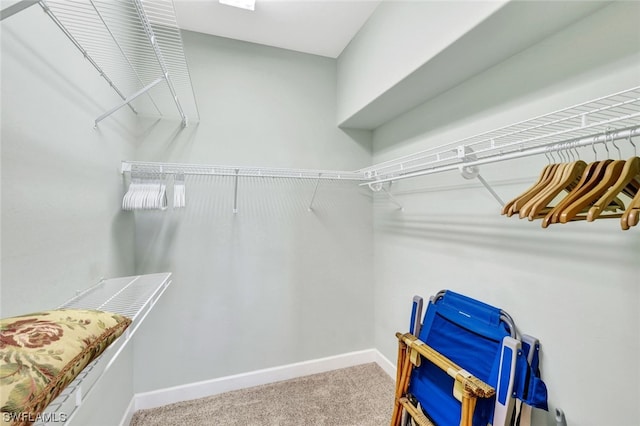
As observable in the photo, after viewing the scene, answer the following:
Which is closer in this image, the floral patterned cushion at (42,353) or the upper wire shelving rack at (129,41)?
the floral patterned cushion at (42,353)

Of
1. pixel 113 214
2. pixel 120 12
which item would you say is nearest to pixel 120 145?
pixel 113 214

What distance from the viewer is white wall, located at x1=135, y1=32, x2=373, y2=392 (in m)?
1.96

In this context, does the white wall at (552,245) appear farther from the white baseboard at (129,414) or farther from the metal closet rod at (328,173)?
the white baseboard at (129,414)

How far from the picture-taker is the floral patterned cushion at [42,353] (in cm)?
39

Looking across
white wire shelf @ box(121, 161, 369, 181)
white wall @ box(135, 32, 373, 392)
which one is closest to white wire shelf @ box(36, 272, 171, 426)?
white wall @ box(135, 32, 373, 392)

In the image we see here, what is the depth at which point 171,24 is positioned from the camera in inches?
42.2

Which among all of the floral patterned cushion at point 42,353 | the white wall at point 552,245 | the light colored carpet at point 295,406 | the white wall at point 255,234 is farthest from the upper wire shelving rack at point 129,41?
the light colored carpet at point 295,406

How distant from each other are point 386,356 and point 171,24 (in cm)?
267

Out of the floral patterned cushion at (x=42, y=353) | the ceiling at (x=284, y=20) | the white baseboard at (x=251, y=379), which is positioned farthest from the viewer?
the white baseboard at (x=251, y=379)

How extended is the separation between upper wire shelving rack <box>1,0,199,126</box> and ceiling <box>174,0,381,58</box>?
1.81 feet

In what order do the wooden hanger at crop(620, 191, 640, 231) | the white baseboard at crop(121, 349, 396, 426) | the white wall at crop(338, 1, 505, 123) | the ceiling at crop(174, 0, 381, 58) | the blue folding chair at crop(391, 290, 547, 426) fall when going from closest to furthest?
the wooden hanger at crop(620, 191, 640, 231), the blue folding chair at crop(391, 290, 547, 426), the white wall at crop(338, 1, 505, 123), the ceiling at crop(174, 0, 381, 58), the white baseboard at crop(121, 349, 396, 426)

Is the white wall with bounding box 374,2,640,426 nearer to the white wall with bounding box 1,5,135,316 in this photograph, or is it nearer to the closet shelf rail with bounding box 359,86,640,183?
the closet shelf rail with bounding box 359,86,640,183

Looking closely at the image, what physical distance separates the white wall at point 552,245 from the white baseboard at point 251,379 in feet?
3.49

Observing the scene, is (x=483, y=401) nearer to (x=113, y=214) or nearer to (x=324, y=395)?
(x=324, y=395)
